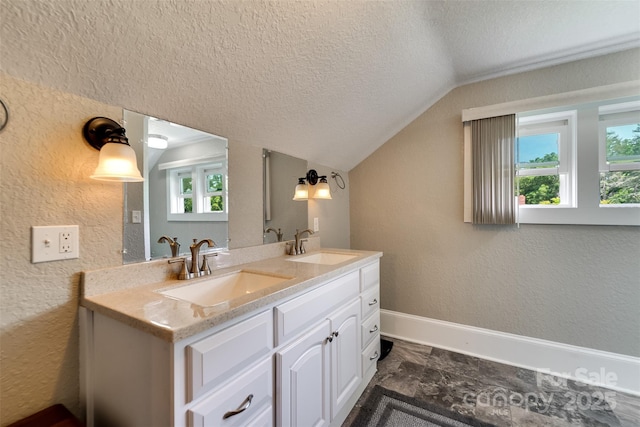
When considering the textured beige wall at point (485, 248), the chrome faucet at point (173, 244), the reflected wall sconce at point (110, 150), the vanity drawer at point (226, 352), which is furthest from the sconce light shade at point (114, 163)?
the textured beige wall at point (485, 248)

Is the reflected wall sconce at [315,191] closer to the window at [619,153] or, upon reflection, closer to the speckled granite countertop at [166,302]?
the speckled granite countertop at [166,302]

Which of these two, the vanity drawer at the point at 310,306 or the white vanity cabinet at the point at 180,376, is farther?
the vanity drawer at the point at 310,306

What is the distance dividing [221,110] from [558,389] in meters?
2.70

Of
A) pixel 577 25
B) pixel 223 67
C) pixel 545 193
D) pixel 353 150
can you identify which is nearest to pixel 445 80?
pixel 577 25

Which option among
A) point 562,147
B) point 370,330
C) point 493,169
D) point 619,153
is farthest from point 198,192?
point 619,153

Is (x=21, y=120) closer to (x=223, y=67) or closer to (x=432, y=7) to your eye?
(x=223, y=67)

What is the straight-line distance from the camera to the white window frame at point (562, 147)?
6.14 feet

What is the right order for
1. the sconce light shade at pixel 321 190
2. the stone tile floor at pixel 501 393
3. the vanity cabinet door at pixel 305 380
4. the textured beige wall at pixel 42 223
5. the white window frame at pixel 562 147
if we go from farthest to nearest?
1. the sconce light shade at pixel 321 190
2. the white window frame at pixel 562 147
3. the stone tile floor at pixel 501 393
4. the vanity cabinet door at pixel 305 380
5. the textured beige wall at pixel 42 223

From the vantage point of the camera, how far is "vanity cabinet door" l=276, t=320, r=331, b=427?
983 millimetres

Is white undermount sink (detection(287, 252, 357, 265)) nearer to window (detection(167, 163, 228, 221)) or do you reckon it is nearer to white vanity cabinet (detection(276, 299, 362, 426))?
white vanity cabinet (detection(276, 299, 362, 426))

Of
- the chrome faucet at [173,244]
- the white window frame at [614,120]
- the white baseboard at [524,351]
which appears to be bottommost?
the white baseboard at [524,351]

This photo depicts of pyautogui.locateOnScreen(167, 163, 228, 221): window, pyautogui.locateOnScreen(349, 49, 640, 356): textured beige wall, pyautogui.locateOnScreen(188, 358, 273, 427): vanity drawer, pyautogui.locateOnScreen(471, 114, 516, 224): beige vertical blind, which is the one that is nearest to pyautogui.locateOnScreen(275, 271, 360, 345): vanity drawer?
pyautogui.locateOnScreen(188, 358, 273, 427): vanity drawer

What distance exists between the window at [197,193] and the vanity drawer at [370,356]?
1.22 metres

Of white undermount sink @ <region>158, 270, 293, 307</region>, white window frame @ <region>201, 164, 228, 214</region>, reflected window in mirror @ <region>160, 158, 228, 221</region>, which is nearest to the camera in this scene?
white undermount sink @ <region>158, 270, 293, 307</region>
